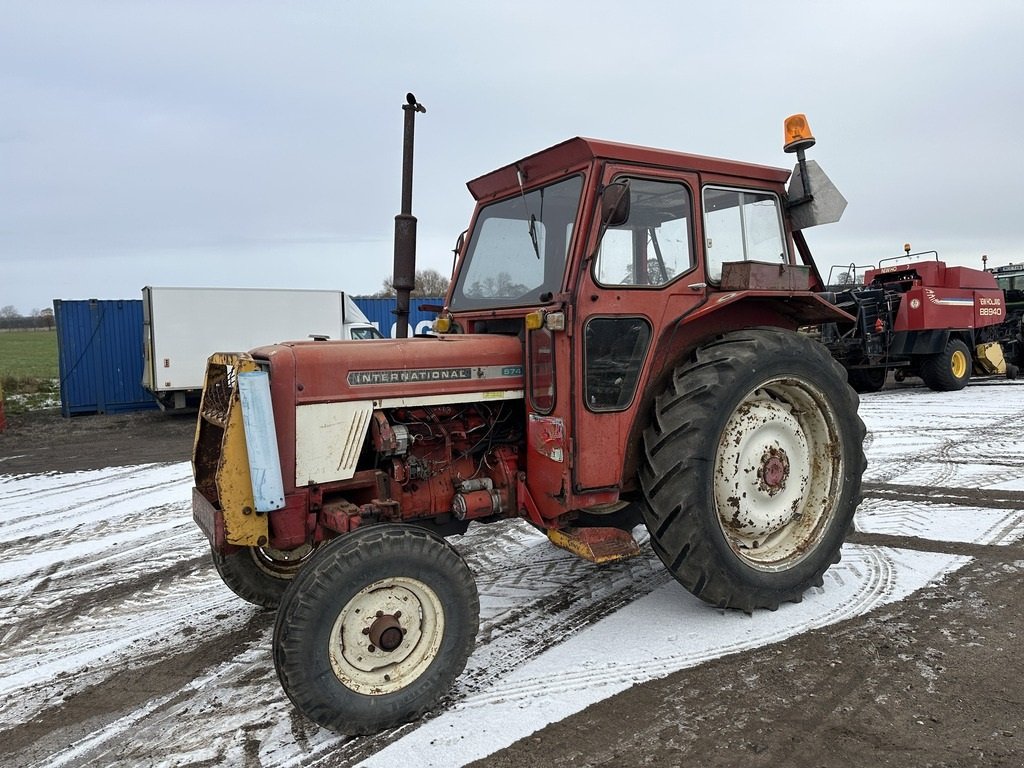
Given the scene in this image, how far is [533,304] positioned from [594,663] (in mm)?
A: 1731

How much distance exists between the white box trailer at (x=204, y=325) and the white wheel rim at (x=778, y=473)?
1083cm

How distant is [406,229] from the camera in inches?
170

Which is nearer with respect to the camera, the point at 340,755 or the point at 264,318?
the point at 340,755

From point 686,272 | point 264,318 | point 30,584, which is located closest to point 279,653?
point 686,272

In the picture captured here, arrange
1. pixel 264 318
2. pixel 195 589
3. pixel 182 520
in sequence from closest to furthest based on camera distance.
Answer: pixel 195 589, pixel 182 520, pixel 264 318

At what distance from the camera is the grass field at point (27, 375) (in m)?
16.5

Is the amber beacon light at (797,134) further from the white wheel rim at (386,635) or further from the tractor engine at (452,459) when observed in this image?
the white wheel rim at (386,635)

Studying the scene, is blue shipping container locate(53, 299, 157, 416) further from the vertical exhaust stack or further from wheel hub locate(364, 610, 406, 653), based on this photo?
wheel hub locate(364, 610, 406, 653)

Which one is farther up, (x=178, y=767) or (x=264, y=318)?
(x=264, y=318)

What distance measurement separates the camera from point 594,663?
327cm

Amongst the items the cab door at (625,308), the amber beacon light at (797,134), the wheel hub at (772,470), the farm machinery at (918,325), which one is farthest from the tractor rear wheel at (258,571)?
the farm machinery at (918,325)

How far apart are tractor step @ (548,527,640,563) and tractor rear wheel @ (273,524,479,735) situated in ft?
2.53

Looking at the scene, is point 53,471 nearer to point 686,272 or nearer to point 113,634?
point 113,634

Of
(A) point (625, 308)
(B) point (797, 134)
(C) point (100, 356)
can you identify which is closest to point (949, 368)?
(B) point (797, 134)
